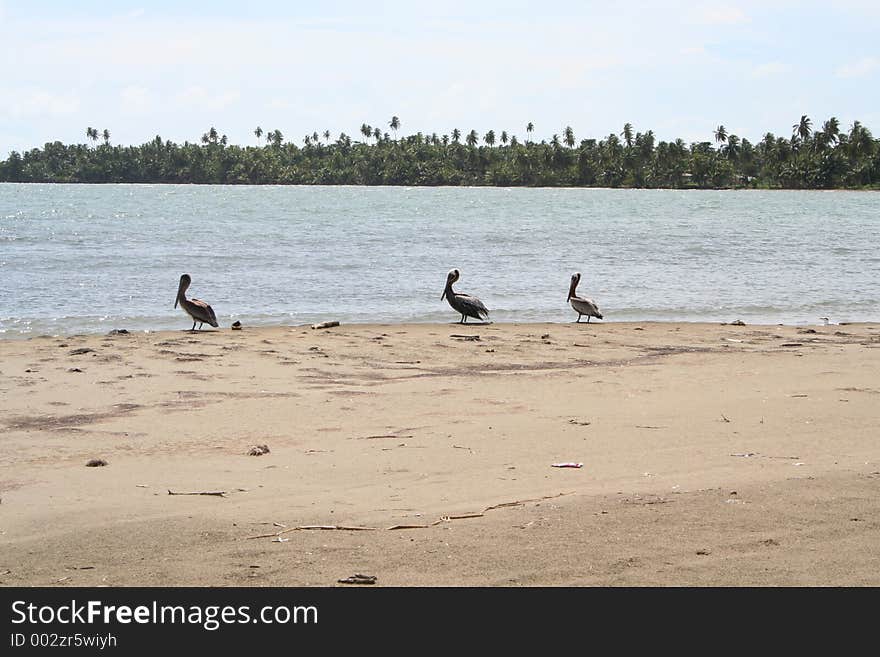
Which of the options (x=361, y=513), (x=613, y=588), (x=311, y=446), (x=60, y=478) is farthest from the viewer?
(x=311, y=446)

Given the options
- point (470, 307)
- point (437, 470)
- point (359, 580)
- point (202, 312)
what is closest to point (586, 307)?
point (470, 307)

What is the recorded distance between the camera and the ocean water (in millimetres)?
19234

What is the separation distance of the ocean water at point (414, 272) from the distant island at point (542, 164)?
94.3 metres

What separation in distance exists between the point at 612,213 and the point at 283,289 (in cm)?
4911

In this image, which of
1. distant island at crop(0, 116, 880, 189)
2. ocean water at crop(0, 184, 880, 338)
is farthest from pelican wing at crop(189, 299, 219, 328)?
distant island at crop(0, 116, 880, 189)

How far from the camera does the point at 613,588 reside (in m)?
4.45

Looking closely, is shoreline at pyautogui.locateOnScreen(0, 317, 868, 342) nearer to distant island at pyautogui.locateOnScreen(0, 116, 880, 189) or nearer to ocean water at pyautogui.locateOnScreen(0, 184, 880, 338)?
ocean water at pyautogui.locateOnScreen(0, 184, 880, 338)

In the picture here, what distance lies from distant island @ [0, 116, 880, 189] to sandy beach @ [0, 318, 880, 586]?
137041 mm

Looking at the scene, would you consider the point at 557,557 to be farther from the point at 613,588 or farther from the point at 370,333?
the point at 370,333

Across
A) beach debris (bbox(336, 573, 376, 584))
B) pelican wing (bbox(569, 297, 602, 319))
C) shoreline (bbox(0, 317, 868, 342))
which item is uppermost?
beach debris (bbox(336, 573, 376, 584))

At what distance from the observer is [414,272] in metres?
27.2

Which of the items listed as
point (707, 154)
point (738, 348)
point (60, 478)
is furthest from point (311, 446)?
point (707, 154)

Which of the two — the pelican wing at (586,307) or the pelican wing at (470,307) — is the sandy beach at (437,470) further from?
the pelican wing at (586,307)

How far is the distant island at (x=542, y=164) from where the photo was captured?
140m
